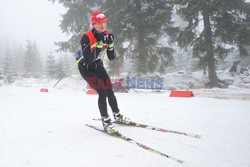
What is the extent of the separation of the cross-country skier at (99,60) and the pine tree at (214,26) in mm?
11294

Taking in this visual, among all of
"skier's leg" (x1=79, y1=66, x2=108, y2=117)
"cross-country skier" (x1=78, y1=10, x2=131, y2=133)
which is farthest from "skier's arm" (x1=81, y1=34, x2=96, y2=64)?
"skier's leg" (x1=79, y1=66, x2=108, y2=117)

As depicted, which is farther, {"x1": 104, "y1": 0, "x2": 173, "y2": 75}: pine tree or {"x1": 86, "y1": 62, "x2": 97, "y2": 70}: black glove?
{"x1": 104, "y1": 0, "x2": 173, "y2": 75}: pine tree

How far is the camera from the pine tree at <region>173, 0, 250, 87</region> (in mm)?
13312

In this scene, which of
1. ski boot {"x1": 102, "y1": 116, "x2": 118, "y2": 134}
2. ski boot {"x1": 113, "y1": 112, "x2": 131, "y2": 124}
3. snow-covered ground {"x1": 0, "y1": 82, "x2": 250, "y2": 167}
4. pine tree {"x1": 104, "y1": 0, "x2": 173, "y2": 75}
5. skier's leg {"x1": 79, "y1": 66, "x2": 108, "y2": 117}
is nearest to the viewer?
snow-covered ground {"x1": 0, "y1": 82, "x2": 250, "y2": 167}

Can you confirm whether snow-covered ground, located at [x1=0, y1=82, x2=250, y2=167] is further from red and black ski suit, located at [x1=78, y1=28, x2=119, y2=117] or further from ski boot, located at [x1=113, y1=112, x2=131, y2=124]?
red and black ski suit, located at [x1=78, y1=28, x2=119, y2=117]

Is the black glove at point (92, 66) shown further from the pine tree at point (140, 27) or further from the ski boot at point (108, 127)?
the pine tree at point (140, 27)

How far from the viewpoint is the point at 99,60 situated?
4266 millimetres

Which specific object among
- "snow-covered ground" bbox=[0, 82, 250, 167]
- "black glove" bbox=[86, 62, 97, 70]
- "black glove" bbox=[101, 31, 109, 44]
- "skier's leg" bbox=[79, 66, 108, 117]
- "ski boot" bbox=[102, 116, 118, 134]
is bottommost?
"snow-covered ground" bbox=[0, 82, 250, 167]

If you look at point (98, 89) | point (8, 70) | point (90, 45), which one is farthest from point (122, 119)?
point (8, 70)

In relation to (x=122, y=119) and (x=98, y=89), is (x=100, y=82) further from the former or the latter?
(x=122, y=119)

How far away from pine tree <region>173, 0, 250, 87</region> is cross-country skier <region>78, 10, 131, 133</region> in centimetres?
1129

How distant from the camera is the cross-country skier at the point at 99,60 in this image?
3.76 meters

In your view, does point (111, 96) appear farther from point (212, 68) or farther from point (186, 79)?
point (186, 79)

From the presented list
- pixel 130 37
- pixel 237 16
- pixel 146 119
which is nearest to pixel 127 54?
pixel 130 37
